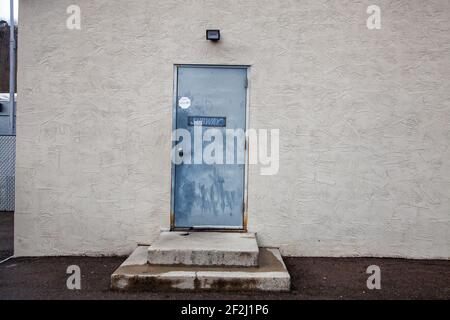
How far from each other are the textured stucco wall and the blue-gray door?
0.17 meters

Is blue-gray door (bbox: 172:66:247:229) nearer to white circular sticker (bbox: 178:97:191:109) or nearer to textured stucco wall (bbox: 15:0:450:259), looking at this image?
white circular sticker (bbox: 178:97:191:109)

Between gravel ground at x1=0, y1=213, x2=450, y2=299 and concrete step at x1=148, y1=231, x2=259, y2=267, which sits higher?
concrete step at x1=148, y1=231, x2=259, y2=267

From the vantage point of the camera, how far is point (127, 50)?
187 inches

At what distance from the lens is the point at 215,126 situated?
4777 mm

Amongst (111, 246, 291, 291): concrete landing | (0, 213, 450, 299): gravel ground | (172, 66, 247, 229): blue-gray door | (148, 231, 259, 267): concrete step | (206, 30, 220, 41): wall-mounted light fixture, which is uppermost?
(206, 30, 220, 41): wall-mounted light fixture

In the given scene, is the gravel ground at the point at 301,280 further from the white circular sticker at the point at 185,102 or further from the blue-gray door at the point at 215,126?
the white circular sticker at the point at 185,102

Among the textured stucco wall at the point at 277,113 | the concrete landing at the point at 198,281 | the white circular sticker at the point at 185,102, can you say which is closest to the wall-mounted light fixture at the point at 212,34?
the textured stucco wall at the point at 277,113

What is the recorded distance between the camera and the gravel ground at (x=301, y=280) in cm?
360

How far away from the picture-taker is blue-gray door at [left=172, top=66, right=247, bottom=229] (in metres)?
4.78

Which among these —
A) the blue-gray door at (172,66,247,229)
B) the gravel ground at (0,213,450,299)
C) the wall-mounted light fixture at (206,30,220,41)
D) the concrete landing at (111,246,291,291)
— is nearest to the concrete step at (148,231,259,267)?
the concrete landing at (111,246,291,291)

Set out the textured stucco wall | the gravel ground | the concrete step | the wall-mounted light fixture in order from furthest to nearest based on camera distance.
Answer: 1. the textured stucco wall
2. the wall-mounted light fixture
3. the concrete step
4. the gravel ground

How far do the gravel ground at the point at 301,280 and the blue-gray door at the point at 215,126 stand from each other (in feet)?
3.49

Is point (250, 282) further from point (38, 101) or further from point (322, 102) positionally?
point (38, 101)
